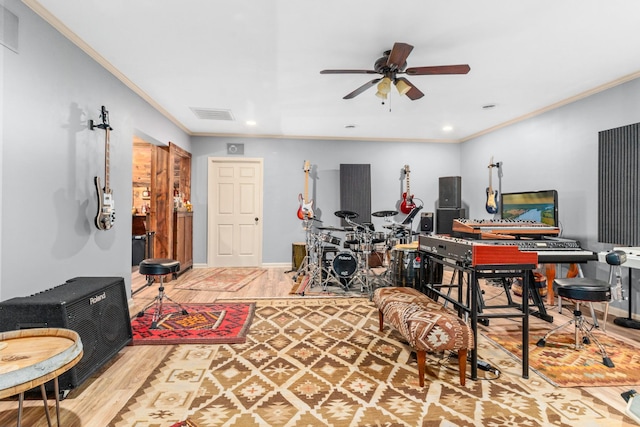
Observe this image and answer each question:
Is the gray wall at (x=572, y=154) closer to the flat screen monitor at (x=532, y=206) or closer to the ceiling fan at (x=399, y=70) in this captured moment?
the flat screen monitor at (x=532, y=206)

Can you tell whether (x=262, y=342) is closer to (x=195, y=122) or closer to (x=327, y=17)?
(x=327, y=17)

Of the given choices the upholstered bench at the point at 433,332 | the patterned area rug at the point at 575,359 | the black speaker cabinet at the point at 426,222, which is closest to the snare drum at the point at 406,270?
the patterned area rug at the point at 575,359

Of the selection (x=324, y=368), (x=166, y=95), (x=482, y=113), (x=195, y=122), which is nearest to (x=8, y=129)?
(x=166, y=95)

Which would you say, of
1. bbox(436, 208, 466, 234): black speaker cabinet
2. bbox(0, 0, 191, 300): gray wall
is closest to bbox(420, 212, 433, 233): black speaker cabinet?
bbox(436, 208, 466, 234): black speaker cabinet

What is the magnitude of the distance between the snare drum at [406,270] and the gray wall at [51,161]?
326 centimetres

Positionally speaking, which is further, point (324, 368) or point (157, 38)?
point (157, 38)

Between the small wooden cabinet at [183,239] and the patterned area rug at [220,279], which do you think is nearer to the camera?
the patterned area rug at [220,279]

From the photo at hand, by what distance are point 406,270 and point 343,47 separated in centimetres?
262

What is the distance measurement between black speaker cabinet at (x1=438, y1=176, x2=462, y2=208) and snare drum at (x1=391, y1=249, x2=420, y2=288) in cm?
248

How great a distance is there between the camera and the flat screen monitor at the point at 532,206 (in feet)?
13.9

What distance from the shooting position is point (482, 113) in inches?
192

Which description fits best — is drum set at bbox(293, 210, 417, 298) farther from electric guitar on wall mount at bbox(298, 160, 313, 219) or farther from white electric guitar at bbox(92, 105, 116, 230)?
white electric guitar at bbox(92, 105, 116, 230)

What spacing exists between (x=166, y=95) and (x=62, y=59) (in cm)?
155

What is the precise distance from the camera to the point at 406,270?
407cm
